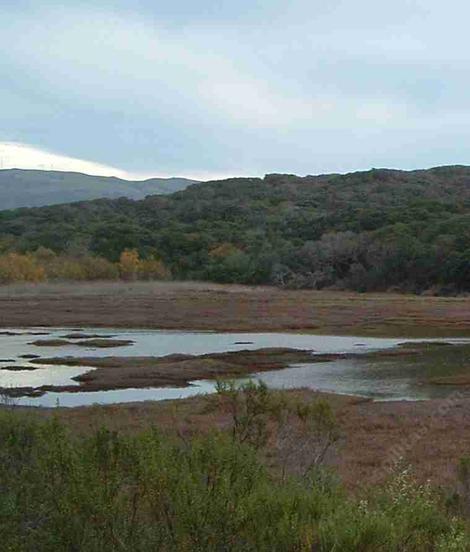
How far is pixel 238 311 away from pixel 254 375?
1202 inches

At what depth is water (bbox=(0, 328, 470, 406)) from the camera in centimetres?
2870

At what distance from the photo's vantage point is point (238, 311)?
209ft

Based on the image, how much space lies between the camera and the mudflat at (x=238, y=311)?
Result: 5488 centimetres

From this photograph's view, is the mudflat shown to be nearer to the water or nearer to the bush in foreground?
the water

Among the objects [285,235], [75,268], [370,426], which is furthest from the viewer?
[285,235]

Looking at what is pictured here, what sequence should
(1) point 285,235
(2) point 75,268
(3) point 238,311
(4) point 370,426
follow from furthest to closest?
(1) point 285,235 < (2) point 75,268 < (3) point 238,311 < (4) point 370,426

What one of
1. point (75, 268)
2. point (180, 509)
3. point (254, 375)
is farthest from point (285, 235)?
point (180, 509)

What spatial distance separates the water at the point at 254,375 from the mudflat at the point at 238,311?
169 inches

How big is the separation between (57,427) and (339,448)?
417 inches

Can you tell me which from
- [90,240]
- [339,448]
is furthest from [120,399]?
[90,240]

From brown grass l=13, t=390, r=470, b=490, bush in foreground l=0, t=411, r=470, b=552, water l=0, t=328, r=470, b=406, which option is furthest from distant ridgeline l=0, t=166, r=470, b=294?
bush in foreground l=0, t=411, r=470, b=552

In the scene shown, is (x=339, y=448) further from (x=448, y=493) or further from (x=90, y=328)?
(x=90, y=328)

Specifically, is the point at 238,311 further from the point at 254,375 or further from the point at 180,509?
the point at 180,509

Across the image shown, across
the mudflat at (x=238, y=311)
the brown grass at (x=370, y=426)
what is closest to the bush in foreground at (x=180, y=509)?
the brown grass at (x=370, y=426)
